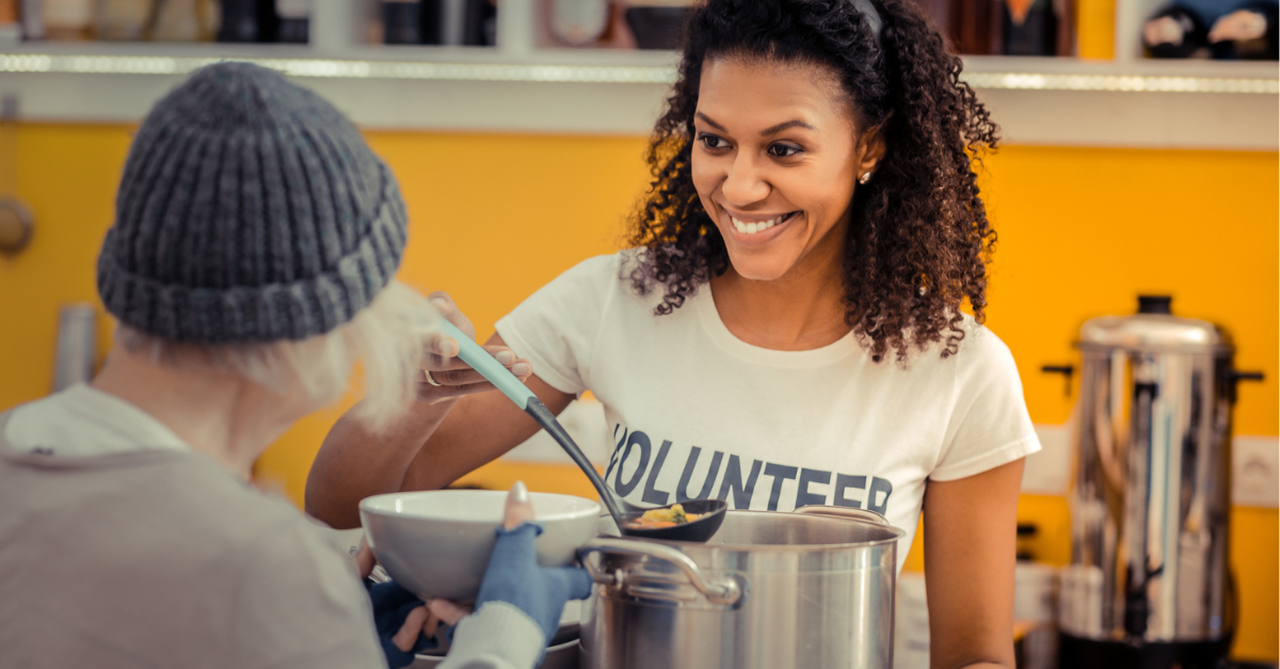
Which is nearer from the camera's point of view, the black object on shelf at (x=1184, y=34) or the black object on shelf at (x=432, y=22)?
the black object on shelf at (x=1184, y=34)

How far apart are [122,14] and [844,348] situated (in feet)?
5.58

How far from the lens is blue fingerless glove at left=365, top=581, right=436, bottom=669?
2.21 feet

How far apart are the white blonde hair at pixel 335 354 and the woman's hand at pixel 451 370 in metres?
0.20

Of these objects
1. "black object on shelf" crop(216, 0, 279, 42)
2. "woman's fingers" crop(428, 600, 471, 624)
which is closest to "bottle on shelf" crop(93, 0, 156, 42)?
"black object on shelf" crop(216, 0, 279, 42)

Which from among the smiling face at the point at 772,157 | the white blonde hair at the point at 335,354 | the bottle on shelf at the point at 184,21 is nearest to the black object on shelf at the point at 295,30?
the bottle on shelf at the point at 184,21

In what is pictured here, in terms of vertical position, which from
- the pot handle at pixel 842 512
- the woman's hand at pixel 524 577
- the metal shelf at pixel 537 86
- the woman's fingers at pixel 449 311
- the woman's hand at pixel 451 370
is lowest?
the pot handle at pixel 842 512

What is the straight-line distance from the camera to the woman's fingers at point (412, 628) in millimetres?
665

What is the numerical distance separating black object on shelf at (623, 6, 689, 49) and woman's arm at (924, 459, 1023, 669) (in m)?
1.15

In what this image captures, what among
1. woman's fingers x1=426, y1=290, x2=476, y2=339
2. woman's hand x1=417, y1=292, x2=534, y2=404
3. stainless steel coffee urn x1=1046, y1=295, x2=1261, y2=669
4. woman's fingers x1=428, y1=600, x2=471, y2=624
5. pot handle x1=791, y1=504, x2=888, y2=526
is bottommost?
A: stainless steel coffee urn x1=1046, y1=295, x2=1261, y2=669

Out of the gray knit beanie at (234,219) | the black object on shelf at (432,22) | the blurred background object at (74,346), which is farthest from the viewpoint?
the blurred background object at (74,346)

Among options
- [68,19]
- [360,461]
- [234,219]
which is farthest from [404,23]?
[234,219]

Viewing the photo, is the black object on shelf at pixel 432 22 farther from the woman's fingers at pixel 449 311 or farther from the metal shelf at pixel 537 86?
the woman's fingers at pixel 449 311

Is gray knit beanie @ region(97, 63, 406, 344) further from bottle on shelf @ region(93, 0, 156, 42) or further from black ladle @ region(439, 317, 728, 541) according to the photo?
bottle on shelf @ region(93, 0, 156, 42)

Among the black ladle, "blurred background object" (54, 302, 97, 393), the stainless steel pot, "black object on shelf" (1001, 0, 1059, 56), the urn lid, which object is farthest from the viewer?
"blurred background object" (54, 302, 97, 393)
